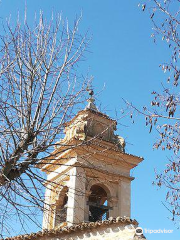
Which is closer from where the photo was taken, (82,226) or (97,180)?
(82,226)

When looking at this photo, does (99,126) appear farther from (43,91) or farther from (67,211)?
(43,91)

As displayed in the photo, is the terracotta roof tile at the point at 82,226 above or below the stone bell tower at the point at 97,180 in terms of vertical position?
below

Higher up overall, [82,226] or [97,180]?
[97,180]

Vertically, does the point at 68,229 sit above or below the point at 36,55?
below

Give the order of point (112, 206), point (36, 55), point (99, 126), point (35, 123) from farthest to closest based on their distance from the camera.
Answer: point (99, 126) → point (112, 206) → point (36, 55) → point (35, 123)

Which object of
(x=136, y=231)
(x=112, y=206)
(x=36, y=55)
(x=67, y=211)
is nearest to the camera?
(x=36, y=55)

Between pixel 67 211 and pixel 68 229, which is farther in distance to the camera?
pixel 67 211

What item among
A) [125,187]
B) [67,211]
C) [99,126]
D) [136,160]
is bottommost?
[67,211]

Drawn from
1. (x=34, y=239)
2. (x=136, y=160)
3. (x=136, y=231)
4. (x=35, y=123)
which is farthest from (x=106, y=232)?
(x=35, y=123)

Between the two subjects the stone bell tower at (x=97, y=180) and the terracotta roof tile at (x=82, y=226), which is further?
the stone bell tower at (x=97, y=180)

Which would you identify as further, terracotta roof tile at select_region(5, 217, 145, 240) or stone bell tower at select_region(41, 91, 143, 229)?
stone bell tower at select_region(41, 91, 143, 229)

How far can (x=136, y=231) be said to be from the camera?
36.2 feet

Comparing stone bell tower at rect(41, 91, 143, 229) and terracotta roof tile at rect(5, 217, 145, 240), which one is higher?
stone bell tower at rect(41, 91, 143, 229)

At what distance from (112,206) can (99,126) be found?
305 centimetres
